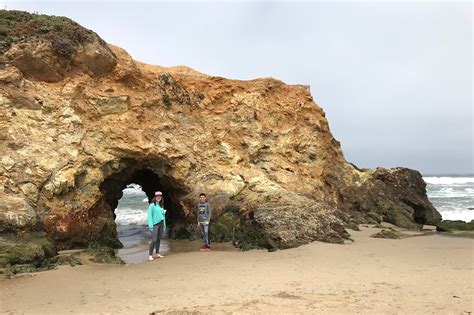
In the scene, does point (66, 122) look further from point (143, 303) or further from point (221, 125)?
point (143, 303)

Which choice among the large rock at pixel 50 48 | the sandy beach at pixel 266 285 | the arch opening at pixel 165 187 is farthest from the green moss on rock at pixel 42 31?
the sandy beach at pixel 266 285

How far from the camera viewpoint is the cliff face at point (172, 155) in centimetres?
1129

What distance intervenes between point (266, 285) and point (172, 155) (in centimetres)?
844

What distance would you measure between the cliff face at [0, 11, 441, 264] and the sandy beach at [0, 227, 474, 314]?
2.25m

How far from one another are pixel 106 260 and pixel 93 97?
6.10m

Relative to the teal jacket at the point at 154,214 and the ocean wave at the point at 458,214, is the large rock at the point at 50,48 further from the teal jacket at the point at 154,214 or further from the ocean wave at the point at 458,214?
the ocean wave at the point at 458,214

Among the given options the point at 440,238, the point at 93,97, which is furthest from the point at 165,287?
the point at 440,238

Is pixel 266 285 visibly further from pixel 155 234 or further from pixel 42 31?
pixel 42 31

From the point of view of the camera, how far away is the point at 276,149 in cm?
1673

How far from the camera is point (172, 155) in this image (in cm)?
1434

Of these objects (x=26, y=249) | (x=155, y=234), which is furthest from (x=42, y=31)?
(x=155, y=234)

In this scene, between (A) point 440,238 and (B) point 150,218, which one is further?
(A) point 440,238

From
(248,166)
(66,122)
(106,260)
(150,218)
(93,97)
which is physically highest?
(93,97)

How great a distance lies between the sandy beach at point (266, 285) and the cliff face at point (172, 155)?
225 cm
